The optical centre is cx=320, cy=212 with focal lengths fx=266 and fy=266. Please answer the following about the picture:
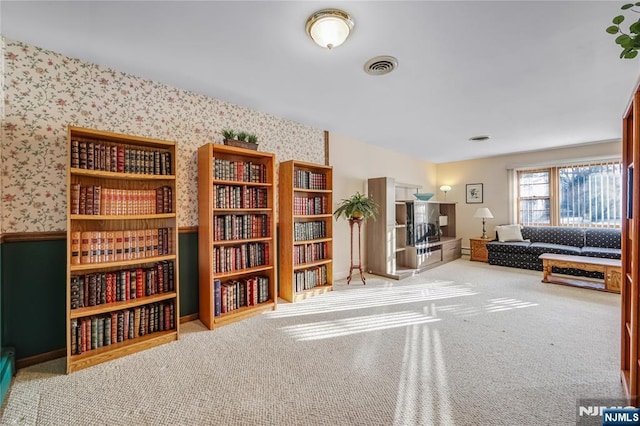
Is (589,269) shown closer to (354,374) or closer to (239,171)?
(354,374)

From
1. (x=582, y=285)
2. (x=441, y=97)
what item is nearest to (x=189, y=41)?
(x=441, y=97)

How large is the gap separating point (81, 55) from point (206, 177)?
1.33 meters

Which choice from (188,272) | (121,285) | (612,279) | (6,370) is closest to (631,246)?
(612,279)

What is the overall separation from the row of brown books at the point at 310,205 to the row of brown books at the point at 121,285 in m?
1.62

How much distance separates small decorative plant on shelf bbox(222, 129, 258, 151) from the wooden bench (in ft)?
15.6

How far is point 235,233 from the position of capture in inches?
116

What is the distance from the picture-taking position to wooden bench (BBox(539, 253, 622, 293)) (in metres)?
3.68

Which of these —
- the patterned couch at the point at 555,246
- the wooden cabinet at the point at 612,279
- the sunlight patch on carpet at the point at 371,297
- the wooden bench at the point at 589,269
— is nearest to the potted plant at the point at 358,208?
the sunlight patch on carpet at the point at 371,297

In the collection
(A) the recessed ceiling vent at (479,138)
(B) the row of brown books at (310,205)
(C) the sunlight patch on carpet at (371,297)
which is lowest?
(C) the sunlight patch on carpet at (371,297)

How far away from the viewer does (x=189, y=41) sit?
6.56 ft

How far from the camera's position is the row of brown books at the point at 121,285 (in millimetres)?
2084

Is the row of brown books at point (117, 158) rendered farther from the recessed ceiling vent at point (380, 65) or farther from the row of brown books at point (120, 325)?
the recessed ceiling vent at point (380, 65)

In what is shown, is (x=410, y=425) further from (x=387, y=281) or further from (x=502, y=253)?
(x=502, y=253)

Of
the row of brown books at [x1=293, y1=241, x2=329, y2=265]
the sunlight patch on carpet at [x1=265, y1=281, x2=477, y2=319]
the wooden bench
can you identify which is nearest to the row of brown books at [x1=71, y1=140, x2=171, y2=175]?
the row of brown books at [x1=293, y1=241, x2=329, y2=265]
